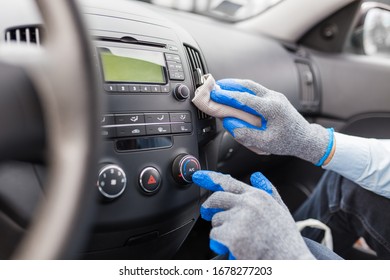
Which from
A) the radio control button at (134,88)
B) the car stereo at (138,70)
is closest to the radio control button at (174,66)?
the car stereo at (138,70)

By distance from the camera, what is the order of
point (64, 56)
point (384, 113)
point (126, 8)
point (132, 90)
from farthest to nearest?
point (384, 113), point (126, 8), point (132, 90), point (64, 56)

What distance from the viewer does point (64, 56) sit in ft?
1.28

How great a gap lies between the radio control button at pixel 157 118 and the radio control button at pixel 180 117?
0.5 inches

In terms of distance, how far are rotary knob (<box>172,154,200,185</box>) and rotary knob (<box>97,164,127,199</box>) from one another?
4.9 inches

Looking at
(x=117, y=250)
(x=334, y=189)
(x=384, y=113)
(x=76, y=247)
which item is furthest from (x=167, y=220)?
(x=384, y=113)

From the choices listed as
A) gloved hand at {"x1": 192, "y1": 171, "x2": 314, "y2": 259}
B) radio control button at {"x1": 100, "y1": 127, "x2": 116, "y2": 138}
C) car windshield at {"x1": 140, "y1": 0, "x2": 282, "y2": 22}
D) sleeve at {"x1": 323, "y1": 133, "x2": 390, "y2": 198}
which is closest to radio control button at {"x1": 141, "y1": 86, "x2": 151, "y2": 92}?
radio control button at {"x1": 100, "y1": 127, "x2": 116, "y2": 138}

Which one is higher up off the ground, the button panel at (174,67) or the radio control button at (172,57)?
the radio control button at (172,57)

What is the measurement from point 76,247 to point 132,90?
38 centimetres

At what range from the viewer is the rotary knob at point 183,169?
75cm

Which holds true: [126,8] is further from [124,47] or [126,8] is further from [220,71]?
[220,71]

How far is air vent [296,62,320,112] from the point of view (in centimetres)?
132

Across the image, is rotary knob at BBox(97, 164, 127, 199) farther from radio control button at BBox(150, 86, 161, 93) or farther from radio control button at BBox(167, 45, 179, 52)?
radio control button at BBox(167, 45, 179, 52)

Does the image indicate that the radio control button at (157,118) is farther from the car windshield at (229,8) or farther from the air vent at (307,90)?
the air vent at (307,90)

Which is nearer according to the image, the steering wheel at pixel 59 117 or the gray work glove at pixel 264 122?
the steering wheel at pixel 59 117
